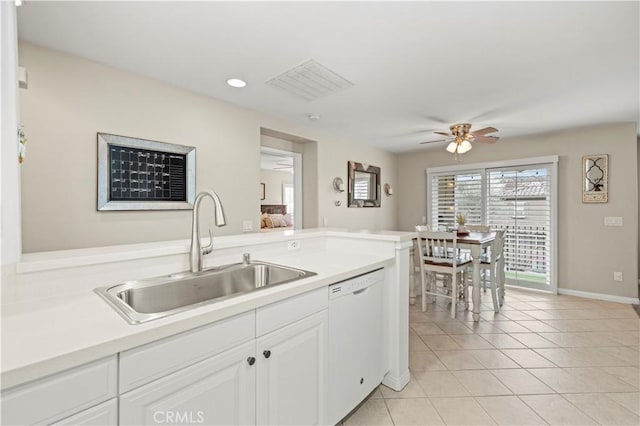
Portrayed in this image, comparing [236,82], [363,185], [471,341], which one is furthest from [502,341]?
[236,82]

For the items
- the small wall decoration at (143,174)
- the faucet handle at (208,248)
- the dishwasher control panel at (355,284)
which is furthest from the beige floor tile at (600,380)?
the small wall decoration at (143,174)

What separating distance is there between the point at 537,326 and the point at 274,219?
18.8 feet

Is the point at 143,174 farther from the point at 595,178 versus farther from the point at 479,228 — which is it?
the point at 595,178

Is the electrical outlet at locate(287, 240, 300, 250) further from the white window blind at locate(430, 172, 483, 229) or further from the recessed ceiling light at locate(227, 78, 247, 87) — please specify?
the white window blind at locate(430, 172, 483, 229)

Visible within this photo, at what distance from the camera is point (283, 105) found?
3211 millimetres

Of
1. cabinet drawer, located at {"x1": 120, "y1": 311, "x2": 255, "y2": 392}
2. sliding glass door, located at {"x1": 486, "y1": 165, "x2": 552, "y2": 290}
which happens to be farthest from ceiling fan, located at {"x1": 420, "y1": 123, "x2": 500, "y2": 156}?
cabinet drawer, located at {"x1": 120, "y1": 311, "x2": 255, "y2": 392}

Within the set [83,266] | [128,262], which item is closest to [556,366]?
[128,262]

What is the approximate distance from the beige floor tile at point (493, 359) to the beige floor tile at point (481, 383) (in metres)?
0.16

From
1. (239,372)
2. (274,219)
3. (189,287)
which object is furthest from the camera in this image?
(274,219)

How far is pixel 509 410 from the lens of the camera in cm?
184

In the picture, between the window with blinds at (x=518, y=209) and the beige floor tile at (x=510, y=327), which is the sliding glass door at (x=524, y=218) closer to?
the window with blinds at (x=518, y=209)

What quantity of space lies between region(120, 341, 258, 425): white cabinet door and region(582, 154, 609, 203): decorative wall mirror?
4.99 m

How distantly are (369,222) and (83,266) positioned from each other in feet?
14.5

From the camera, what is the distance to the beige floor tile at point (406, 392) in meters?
1.98
